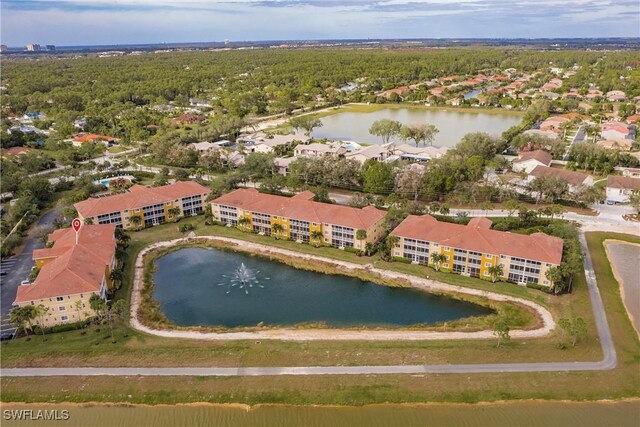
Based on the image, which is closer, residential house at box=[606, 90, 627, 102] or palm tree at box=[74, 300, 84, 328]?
palm tree at box=[74, 300, 84, 328]

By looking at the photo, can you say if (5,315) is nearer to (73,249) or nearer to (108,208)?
(73,249)

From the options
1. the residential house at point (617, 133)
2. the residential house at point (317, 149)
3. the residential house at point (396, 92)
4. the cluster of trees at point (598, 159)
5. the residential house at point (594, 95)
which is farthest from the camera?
the residential house at point (396, 92)

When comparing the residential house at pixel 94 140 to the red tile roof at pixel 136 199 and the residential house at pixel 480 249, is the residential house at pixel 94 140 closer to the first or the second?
the red tile roof at pixel 136 199

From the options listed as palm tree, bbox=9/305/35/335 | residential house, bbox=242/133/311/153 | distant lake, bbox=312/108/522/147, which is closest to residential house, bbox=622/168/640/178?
distant lake, bbox=312/108/522/147

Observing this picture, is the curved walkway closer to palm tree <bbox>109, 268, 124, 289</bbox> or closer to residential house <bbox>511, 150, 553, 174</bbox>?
palm tree <bbox>109, 268, 124, 289</bbox>

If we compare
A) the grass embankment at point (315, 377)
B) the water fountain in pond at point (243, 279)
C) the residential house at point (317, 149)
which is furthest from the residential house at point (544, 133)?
the water fountain in pond at point (243, 279)

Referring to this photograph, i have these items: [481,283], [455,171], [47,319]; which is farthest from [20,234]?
[455,171]
